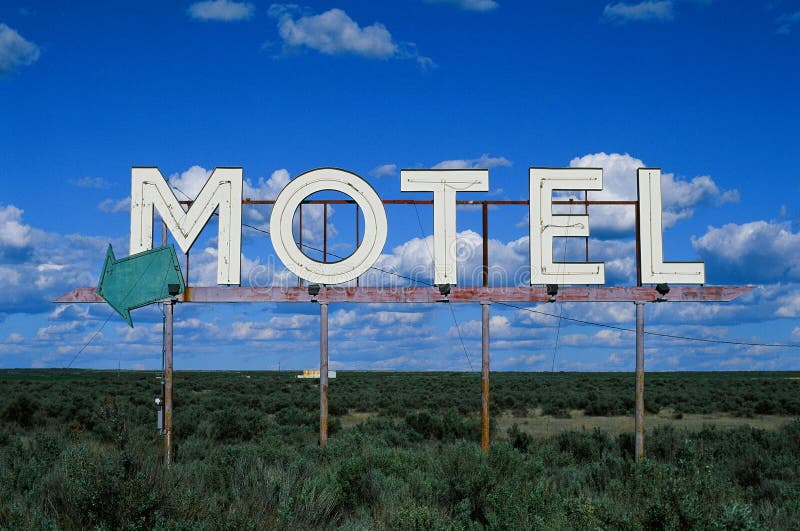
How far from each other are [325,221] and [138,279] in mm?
4746

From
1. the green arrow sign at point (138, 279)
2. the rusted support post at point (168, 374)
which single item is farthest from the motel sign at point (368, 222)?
the rusted support post at point (168, 374)

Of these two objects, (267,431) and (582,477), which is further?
(267,431)

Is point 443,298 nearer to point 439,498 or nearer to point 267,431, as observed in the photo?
point 439,498

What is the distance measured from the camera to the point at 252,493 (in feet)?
33.7

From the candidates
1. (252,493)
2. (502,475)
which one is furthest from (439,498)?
(252,493)

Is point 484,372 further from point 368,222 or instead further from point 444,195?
point 368,222

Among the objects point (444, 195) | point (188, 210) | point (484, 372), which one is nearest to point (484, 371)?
point (484, 372)

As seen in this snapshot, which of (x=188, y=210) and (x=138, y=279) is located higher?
(x=188, y=210)

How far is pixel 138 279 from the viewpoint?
18109 millimetres

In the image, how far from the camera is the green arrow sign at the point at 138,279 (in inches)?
709

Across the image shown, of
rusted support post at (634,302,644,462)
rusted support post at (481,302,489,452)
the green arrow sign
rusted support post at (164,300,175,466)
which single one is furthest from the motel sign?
rusted support post at (164,300,175,466)

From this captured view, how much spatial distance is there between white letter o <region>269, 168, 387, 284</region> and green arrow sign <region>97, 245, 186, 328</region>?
2631 mm

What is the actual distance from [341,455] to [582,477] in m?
4.87

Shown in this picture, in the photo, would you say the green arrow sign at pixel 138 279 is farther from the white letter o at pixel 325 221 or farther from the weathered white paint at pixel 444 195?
the weathered white paint at pixel 444 195
